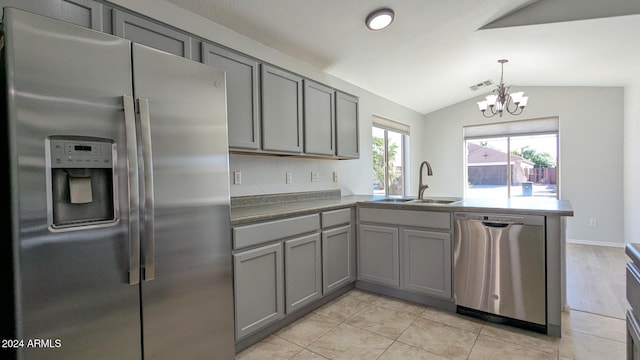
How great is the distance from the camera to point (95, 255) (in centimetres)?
122

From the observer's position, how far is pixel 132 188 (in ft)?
4.25

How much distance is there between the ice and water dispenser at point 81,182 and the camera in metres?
1.14

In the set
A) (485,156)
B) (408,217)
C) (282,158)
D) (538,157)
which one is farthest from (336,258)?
(538,157)

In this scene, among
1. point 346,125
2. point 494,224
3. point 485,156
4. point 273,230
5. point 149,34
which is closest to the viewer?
point 149,34

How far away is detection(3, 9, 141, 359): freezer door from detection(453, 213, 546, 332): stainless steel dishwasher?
2.23m

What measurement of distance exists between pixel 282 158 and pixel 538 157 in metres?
4.79

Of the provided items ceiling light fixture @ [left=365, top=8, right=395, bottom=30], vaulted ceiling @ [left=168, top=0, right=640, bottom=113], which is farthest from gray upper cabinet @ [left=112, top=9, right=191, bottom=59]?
ceiling light fixture @ [left=365, top=8, right=395, bottom=30]

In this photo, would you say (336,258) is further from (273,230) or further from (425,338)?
(425,338)

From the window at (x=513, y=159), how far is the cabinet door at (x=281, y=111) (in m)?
4.47

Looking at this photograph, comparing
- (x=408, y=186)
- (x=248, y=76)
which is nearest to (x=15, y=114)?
(x=248, y=76)

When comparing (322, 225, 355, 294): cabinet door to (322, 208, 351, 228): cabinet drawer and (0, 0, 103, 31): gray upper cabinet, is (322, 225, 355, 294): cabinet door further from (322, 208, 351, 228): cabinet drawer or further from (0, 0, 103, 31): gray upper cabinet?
(0, 0, 103, 31): gray upper cabinet

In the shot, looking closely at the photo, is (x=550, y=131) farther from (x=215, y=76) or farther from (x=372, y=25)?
(x=215, y=76)

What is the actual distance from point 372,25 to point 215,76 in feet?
5.55

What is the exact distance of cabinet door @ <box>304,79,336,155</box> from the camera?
116 inches
